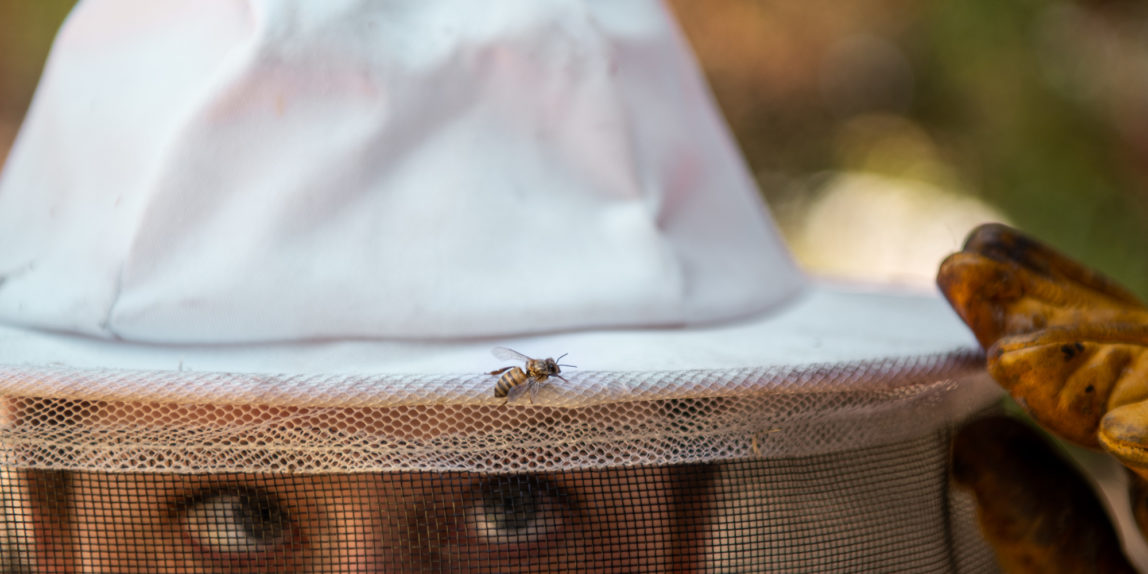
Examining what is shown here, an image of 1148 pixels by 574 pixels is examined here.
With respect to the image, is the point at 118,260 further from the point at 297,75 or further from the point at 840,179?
the point at 840,179

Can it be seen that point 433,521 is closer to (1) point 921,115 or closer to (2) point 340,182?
(2) point 340,182

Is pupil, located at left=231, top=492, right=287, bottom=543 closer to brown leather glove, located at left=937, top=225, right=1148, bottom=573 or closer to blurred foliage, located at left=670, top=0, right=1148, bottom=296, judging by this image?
brown leather glove, located at left=937, top=225, right=1148, bottom=573

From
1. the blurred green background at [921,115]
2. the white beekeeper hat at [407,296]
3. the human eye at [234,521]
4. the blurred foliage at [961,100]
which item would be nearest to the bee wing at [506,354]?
the white beekeeper hat at [407,296]

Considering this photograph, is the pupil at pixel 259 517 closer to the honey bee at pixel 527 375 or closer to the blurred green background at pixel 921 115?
the honey bee at pixel 527 375

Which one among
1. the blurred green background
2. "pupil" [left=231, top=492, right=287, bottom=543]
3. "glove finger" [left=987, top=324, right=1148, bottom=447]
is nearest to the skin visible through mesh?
"pupil" [left=231, top=492, right=287, bottom=543]

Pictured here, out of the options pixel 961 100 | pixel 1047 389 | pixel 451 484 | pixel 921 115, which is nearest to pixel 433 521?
pixel 451 484

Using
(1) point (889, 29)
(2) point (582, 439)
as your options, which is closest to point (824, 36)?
(1) point (889, 29)

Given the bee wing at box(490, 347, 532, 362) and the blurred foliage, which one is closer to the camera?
the bee wing at box(490, 347, 532, 362)
